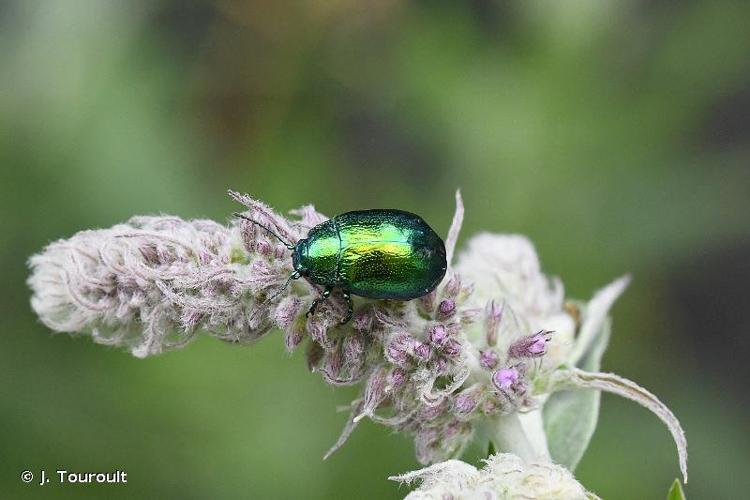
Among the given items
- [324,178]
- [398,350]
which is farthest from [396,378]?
[324,178]

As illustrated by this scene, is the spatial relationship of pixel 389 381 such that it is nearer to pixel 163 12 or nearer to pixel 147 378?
pixel 147 378

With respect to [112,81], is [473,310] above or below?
below

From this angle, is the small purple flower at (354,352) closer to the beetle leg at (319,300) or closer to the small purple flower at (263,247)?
the beetle leg at (319,300)

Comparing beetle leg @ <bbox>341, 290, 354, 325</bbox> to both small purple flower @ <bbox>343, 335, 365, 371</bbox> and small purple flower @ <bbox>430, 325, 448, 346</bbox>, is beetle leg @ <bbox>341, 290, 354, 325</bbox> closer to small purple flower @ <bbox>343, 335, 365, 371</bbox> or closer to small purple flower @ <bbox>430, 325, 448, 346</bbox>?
small purple flower @ <bbox>343, 335, 365, 371</bbox>

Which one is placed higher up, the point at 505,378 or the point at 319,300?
the point at 319,300

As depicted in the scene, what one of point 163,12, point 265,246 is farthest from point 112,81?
point 265,246

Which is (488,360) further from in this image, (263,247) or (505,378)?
(263,247)

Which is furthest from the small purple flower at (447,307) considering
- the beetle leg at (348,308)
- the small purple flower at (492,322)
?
the beetle leg at (348,308)
